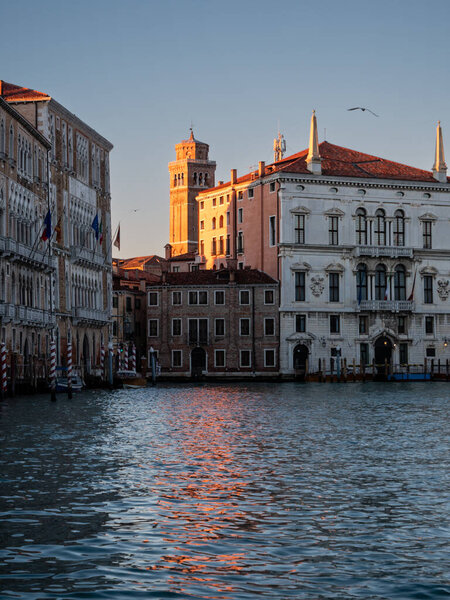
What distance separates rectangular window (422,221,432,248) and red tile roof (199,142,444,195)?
296cm

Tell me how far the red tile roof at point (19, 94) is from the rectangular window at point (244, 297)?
22.3 m

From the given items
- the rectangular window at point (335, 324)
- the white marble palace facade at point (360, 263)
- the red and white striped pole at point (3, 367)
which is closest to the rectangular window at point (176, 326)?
the white marble palace facade at point (360, 263)

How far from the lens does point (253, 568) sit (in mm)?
9766

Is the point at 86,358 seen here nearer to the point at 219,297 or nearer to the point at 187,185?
the point at 219,297

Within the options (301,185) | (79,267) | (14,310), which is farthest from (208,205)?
(14,310)

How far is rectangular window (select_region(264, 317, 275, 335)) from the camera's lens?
7388 cm

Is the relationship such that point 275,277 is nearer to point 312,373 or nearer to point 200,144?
point 312,373

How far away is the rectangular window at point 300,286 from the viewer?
75.0 meters

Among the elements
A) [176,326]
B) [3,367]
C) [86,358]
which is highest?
[176,326]

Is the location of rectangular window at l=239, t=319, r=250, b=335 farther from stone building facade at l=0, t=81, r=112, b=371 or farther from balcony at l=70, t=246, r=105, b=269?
balcony at l=70, t=246, r=105, b=269

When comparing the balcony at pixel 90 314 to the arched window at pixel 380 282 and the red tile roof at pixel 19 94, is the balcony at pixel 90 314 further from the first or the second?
the arched window at pixel 380 282

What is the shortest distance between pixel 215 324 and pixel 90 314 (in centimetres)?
1454

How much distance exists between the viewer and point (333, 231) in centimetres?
7644

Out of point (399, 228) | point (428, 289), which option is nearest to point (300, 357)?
point (428, 289)
